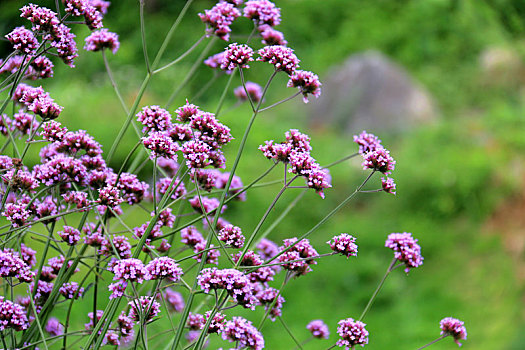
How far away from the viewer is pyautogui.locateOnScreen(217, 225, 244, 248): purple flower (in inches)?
53.2

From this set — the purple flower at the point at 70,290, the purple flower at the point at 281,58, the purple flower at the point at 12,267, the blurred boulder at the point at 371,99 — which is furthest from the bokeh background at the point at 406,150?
the purple flower at the point at 281,58

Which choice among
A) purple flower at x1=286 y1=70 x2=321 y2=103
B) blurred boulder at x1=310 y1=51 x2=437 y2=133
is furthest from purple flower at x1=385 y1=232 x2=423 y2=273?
blurred boulder at x1=310 y1=51 x2=437 y2=133

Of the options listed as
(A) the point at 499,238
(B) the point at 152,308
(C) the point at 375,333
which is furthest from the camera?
(A) the point at 499,238

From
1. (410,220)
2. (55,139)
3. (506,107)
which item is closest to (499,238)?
(410,220)

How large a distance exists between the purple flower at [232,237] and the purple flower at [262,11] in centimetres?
58

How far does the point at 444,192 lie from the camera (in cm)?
513

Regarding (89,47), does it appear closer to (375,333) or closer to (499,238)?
(375,333)

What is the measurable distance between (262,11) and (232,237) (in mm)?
623

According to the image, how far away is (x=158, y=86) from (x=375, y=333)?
5644 millimetres

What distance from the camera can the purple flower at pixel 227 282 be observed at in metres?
1.19

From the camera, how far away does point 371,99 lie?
24.8 ft

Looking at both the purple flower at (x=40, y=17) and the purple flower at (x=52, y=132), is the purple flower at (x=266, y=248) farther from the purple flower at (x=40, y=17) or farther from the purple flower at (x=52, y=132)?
the purple flower at (x=40, y=17)

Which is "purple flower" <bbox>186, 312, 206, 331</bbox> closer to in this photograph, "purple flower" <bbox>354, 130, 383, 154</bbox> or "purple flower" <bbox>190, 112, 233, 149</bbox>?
"purple flower" <bbox>190, 112, 233, 149</bbox>

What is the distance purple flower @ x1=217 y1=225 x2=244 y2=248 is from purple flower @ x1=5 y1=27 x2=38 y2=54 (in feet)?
1.91
